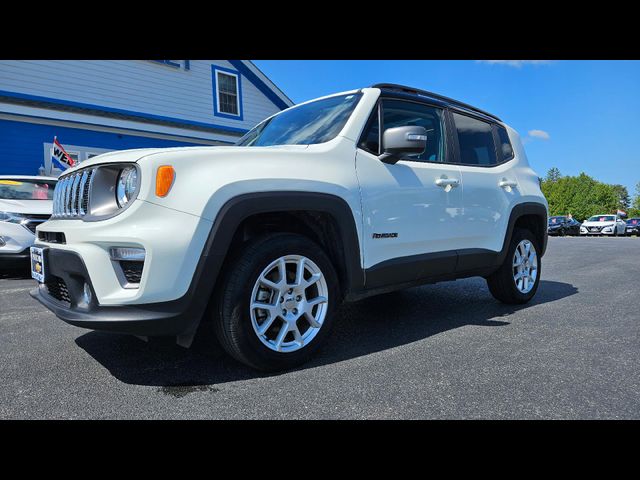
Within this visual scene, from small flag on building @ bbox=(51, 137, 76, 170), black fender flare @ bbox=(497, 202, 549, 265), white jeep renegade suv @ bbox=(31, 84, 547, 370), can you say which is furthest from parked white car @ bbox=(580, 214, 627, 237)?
small flag on building @ bbox=(51, 137, 76, 170)

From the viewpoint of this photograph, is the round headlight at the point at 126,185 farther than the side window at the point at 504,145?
No

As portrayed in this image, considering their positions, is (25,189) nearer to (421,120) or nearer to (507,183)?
(421,120)

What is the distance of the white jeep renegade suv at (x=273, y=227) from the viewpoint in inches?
84.3

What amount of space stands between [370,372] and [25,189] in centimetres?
648

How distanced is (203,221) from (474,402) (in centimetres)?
161

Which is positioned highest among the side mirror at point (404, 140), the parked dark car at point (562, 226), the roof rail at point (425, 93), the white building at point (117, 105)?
the white building at point (117, 105)

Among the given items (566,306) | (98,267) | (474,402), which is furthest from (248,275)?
(566,306)

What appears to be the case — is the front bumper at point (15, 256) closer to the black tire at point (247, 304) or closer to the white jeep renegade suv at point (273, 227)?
the white jeep renegade suv at point (273, 227)

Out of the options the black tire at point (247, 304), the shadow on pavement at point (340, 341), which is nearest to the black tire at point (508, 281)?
the shadow on pavement at point (340, 341)

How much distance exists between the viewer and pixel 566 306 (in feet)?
14.0

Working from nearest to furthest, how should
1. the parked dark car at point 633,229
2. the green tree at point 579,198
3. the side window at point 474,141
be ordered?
the side window at point 474,141 → the parked dark car at point 633,229 → the green tree at point 579,198

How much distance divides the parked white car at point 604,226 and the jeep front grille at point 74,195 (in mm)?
36406

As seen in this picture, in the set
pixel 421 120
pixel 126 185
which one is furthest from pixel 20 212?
pixel 421 120
